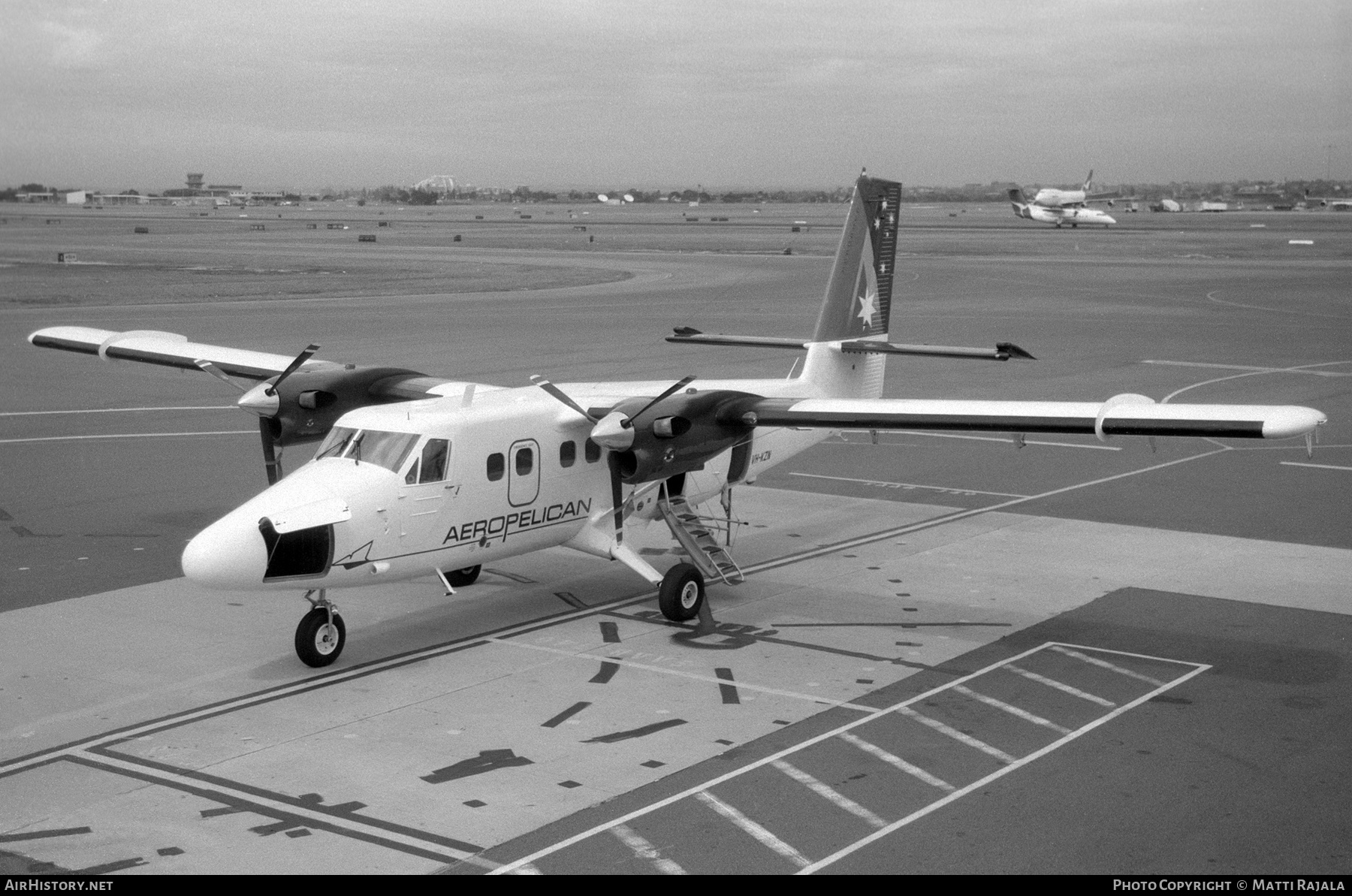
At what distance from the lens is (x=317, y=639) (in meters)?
14.6

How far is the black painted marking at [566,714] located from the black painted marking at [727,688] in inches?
55.8

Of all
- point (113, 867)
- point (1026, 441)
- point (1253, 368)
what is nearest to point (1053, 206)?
point (1253, 368)

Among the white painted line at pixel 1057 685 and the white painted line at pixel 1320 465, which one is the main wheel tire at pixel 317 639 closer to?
the white painted line at pixel 1057 685

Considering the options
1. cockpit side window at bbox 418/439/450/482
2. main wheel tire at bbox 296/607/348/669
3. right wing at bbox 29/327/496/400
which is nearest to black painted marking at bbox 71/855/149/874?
main wheel tire at bbox 296/607/348/669

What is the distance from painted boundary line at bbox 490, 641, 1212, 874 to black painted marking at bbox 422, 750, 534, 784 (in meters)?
1.58

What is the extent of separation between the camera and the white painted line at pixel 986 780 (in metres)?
10.1

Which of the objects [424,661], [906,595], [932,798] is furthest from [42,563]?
[932,798]

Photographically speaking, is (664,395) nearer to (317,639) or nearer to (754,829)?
(317,639)

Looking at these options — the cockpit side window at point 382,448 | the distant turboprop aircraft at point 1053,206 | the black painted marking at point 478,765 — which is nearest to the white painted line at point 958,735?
the black painted marking at point 478,765

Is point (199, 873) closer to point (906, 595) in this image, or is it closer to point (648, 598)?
point (648, 598)

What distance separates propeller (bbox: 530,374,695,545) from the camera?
1580 cm

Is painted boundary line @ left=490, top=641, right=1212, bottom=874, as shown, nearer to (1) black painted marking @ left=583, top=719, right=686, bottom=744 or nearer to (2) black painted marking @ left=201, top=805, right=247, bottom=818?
(1) black painted marking @ left=583, top=719, right=686, bottom=744

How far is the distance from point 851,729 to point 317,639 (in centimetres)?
591

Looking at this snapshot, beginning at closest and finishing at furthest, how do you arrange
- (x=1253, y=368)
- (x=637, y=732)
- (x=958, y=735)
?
1. (x=958, y=735)
2. (x=637, y=732)
3. (x=1253, y=368)
